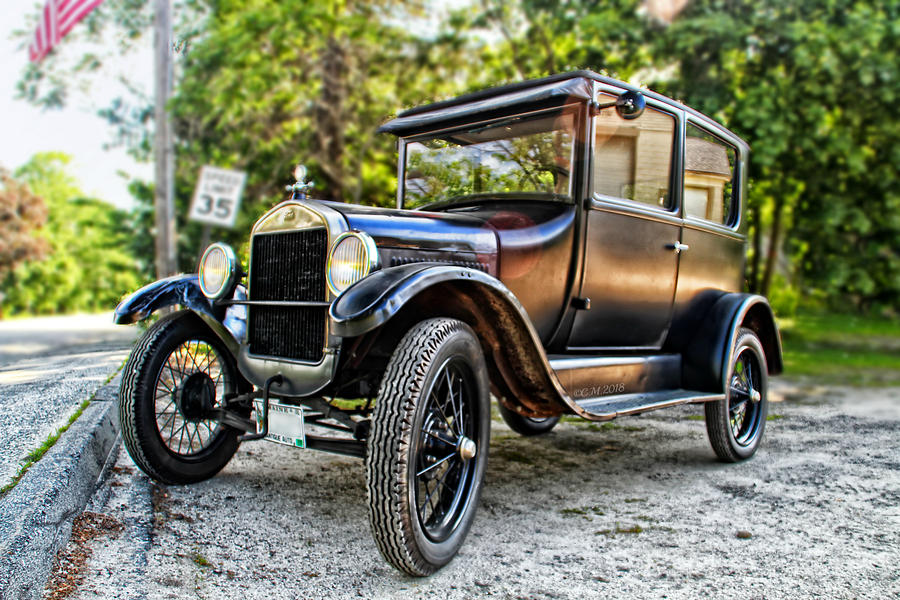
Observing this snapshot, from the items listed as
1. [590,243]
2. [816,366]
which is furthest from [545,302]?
[816,366]

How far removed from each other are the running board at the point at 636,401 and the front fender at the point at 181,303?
1707 mm

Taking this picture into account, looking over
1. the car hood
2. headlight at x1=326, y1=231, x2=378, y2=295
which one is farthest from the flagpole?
headlight at x1=326, y1=231, x2=378, y2=295

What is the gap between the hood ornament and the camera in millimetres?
3461

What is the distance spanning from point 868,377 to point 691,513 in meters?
6.64

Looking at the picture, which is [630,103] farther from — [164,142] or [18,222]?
[18,222]

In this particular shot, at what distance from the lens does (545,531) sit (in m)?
3.19

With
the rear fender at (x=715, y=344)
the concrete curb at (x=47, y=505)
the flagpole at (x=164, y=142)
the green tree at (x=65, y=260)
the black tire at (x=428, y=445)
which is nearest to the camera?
the concrete curb at (x=47, y=505)

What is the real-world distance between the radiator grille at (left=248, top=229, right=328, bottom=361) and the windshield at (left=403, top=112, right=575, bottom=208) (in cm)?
122

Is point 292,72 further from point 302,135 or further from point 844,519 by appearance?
point 844,519

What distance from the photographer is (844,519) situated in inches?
132

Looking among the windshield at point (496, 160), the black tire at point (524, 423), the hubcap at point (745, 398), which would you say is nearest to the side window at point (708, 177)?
the hubcap at point (745, 398)

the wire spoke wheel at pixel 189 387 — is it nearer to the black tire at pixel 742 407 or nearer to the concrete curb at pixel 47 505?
the concrete curb at pixel 47 505

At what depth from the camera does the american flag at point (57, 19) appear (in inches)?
382

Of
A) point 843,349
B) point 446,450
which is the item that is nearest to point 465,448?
point 446,450
